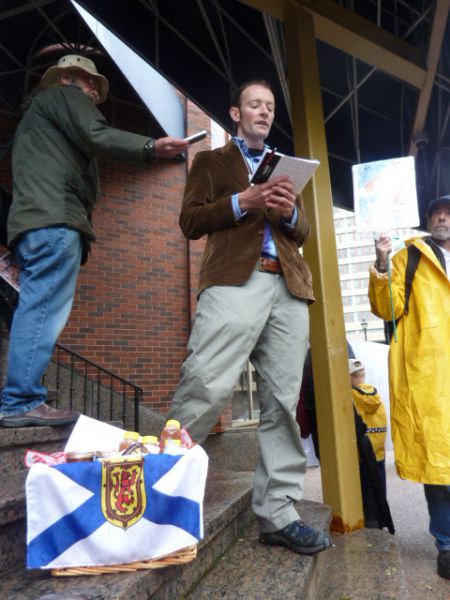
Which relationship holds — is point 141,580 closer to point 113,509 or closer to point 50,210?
point 113,509

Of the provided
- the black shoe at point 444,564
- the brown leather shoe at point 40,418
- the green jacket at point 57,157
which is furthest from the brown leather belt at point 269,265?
the black shoe at point 444,564

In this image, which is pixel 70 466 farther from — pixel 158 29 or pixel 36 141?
pixel 158 29

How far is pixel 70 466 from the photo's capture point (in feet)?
4.15

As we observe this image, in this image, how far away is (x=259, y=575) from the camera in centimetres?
163

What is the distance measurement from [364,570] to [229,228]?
4.87 feet

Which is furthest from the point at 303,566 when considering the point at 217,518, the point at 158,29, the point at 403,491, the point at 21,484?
the point at 158,29

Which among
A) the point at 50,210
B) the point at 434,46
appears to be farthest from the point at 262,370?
the point at 434,46

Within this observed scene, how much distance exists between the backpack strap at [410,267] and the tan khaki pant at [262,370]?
94 cm

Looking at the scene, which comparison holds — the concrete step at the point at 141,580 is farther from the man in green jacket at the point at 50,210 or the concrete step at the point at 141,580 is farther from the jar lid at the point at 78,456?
the man in green jacket at the point at 50,210

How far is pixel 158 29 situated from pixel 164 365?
154 inches

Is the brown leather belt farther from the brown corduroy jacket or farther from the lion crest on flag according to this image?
the lion crest on flag

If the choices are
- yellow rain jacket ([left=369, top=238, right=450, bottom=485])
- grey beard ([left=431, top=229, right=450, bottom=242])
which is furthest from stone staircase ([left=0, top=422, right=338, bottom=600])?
grey beard ([left=431, top=229, right=450, bottom=242])

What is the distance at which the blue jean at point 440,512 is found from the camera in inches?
95.8

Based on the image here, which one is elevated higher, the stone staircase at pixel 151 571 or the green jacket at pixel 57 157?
the green jacket at pixel 57 157
